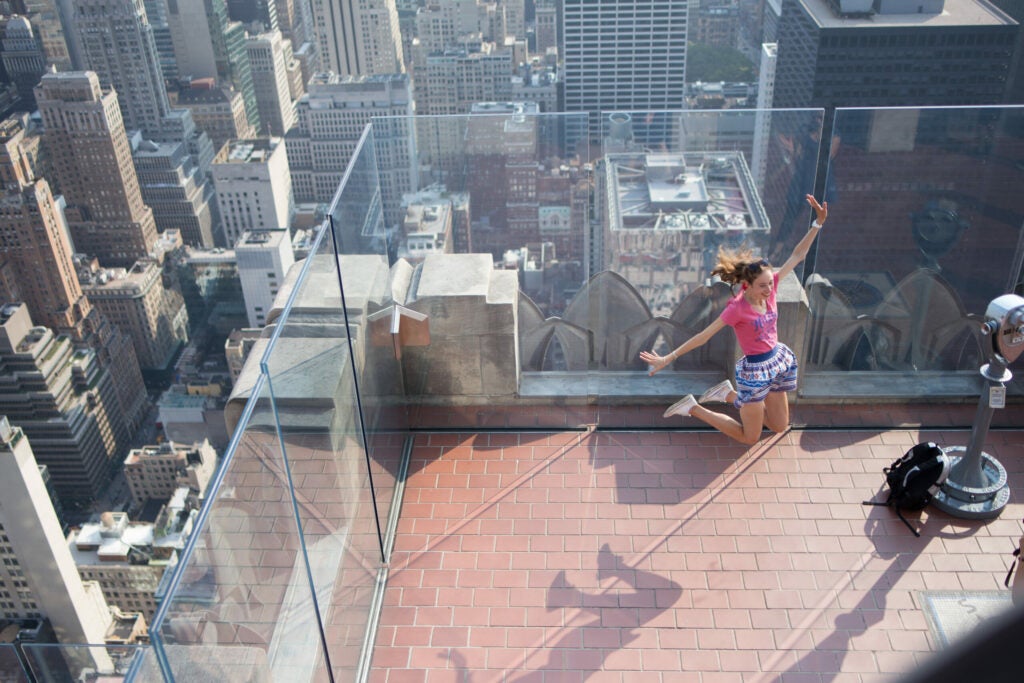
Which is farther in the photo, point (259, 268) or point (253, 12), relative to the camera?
point (253, 12)

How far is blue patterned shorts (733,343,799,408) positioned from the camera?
12.7 feet

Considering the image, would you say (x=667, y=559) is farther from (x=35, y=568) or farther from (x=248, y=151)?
(x=248, y=151)

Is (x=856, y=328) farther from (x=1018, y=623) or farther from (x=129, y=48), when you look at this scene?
(x=129, y=48)

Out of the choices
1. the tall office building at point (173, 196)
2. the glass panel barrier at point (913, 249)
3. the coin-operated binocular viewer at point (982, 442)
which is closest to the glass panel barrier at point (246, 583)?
the coin-operated binocular viewer at point (982, 442)

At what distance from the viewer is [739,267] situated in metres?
3.79

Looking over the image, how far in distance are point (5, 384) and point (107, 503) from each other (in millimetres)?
6985

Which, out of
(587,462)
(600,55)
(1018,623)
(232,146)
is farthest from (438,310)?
(232,146)

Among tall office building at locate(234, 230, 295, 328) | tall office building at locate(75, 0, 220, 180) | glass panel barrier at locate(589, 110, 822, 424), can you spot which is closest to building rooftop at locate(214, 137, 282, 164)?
tall office building at locate(75, 0, 220, 180)

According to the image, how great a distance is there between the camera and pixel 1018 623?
15.1 inches

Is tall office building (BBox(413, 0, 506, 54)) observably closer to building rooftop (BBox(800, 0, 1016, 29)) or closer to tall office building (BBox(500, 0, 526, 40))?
tall office building (BBox(500, 0, 526, 40))

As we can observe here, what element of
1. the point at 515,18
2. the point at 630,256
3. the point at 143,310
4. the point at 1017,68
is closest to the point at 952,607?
the point at 630,256

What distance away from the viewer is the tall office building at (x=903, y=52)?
2966 centimetres

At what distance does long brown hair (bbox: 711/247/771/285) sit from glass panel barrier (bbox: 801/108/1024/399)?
651 mm

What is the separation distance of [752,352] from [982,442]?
91 cm
